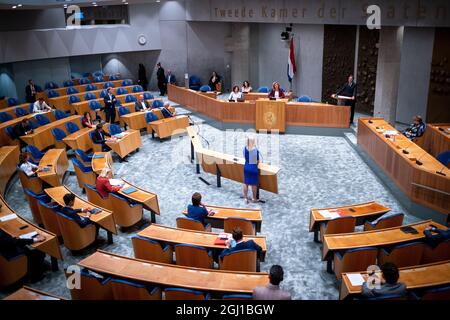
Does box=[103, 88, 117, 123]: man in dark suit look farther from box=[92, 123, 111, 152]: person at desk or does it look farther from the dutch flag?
the dutch flag

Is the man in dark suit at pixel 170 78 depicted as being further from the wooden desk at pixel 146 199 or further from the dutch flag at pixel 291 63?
the wooden desk at pixel 146 199

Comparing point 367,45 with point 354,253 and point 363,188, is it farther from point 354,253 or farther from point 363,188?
point 354,253

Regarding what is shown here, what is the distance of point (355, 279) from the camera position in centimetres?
570

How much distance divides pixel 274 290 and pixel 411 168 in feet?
17.0

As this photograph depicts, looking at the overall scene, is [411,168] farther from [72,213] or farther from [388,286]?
[72,213]

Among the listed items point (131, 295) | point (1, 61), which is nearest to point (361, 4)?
point (131, 295)

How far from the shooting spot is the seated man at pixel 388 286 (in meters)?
5.05

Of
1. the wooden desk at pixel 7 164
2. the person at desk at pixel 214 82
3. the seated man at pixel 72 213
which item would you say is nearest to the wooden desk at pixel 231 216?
the seated man at pixel 72 213

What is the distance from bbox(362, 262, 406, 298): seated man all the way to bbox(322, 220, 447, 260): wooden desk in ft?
4.33

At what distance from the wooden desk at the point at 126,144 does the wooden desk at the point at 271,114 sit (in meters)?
3.97

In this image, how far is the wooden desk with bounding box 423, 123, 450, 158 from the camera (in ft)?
34.7

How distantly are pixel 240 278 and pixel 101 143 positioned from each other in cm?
749

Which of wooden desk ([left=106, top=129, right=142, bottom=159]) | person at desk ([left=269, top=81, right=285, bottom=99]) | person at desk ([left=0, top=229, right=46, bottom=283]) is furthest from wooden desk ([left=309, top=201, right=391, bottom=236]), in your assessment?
person at desk ([left=269, top=81, right=285, bottom=99])

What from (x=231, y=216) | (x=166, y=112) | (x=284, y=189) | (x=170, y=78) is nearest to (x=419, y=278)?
(x=231, y=216)
